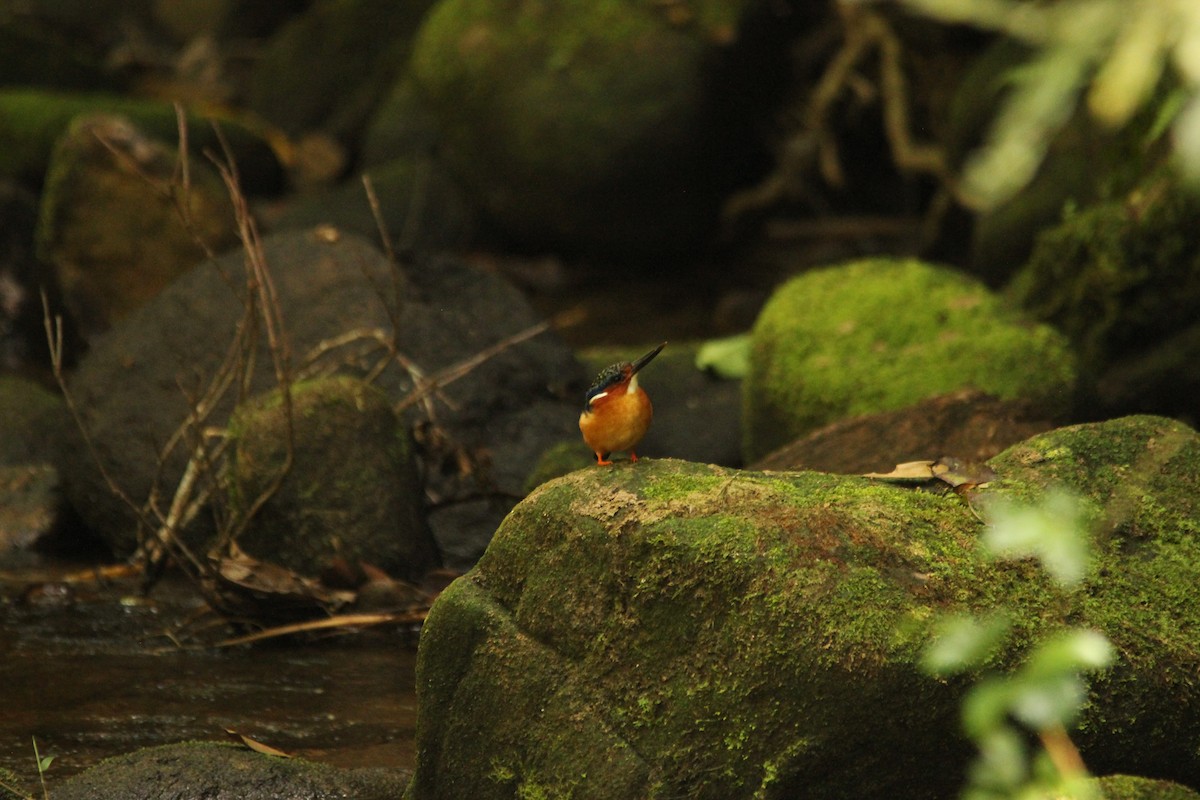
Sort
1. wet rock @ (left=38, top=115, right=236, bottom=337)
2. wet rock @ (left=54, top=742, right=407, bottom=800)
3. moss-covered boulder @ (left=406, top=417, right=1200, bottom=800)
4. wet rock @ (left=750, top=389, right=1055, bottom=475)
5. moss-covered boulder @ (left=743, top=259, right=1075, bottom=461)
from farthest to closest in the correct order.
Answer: wet rock @ (left=38, top=115, right=236, bottom=337) → moss-covered boulder @ (left=743, top=259, right=1075, bottom=461) → wet rock @ (left=750, top=389, right=1055, bottom=475) → wet rock @ (left=54, top=742, right=407, bottom=800) → moss-covered boulder @ (left=406, top=417, right=1200, bottom=800)

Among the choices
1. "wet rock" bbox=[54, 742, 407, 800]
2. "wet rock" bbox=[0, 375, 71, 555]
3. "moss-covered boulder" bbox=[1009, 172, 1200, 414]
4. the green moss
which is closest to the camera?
"wet rock" bbox=[54, 742, 407, 800]

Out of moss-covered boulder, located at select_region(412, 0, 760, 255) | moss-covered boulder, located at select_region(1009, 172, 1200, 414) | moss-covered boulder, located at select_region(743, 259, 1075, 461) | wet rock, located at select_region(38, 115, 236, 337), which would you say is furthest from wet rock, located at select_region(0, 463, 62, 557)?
moss-covered boulder, located at select_region(412, 0, 760, 255)

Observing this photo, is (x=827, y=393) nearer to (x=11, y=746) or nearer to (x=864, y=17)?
(x=11, y=746)

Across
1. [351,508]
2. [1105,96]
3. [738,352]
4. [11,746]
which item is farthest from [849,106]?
[1105,96]

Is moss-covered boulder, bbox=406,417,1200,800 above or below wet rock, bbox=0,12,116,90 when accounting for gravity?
above

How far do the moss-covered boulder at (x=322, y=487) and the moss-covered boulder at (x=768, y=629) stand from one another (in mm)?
2270

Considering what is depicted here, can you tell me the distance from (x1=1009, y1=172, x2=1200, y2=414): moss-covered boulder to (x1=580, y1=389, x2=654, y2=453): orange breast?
133 inches

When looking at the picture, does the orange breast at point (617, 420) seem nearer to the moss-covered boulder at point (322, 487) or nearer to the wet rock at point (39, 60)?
the moss-covered boulder at point (322, 487)

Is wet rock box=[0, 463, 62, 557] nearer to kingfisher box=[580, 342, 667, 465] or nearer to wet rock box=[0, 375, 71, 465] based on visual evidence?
wet rock box=[0, 375, 71, 465]

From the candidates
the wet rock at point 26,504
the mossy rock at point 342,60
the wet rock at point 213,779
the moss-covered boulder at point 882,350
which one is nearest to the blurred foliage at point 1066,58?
the wet rock at point 213,779

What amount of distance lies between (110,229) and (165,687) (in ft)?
17.2

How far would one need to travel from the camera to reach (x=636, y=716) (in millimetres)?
2920

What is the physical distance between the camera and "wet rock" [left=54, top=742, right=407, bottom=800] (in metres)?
3.49

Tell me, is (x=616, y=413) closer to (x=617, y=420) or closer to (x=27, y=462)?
(x=617, y=420)
